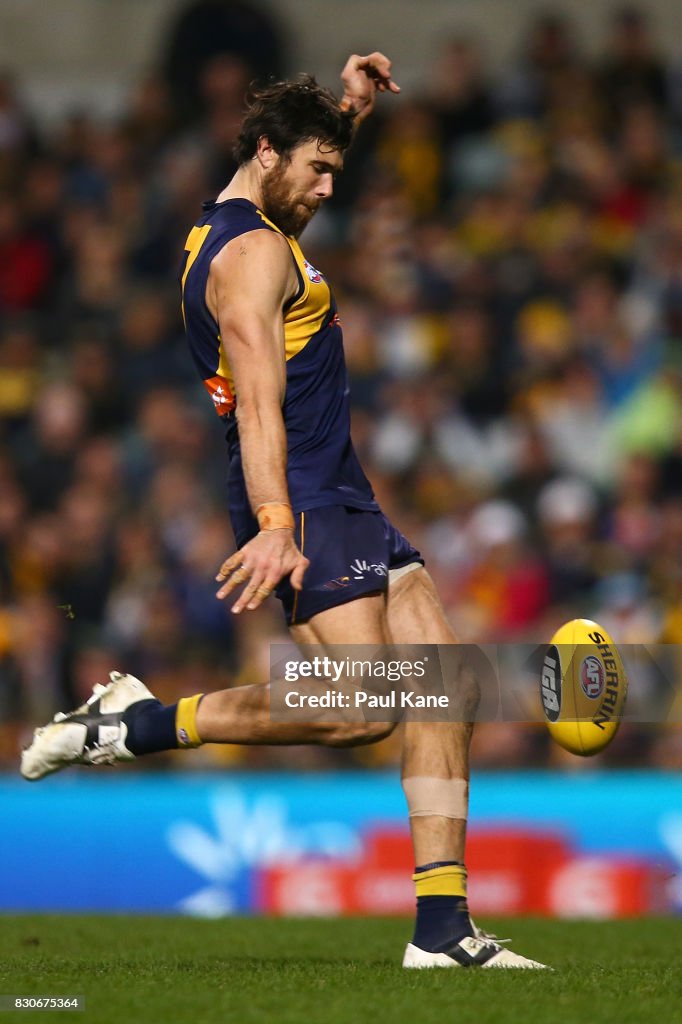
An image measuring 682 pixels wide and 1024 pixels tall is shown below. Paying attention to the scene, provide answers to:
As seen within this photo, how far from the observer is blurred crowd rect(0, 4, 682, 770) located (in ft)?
33.2

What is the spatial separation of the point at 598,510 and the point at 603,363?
1421 mm

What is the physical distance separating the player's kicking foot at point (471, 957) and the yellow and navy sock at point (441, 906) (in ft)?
0.06

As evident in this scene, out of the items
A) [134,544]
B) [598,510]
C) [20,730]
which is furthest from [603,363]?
[20,730]

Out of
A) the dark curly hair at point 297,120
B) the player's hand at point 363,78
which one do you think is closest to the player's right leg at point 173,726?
the dark curly hair at point 297,120

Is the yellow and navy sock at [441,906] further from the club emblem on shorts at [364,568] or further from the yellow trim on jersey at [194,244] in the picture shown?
the yellow trim on jersey at [194,244]

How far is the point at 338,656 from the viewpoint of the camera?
480 cm

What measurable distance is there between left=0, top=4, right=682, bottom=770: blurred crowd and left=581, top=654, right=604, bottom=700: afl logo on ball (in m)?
3.88

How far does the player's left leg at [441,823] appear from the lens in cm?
482

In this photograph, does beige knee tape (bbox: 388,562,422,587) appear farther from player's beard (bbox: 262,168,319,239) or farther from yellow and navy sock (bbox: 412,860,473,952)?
player's beard (bbox: 262,168,319,239)

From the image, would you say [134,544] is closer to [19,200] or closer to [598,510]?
[598,510]

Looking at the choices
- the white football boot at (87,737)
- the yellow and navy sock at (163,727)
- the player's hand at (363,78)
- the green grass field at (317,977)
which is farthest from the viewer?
the player's hand at (363,78)

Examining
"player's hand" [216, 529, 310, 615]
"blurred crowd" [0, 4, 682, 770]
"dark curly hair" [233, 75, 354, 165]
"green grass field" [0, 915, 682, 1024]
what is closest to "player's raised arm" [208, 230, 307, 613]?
"player's hand" [216, 529, 310, 615]

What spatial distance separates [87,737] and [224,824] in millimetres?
4028

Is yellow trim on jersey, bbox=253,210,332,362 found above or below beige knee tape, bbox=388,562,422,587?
above
